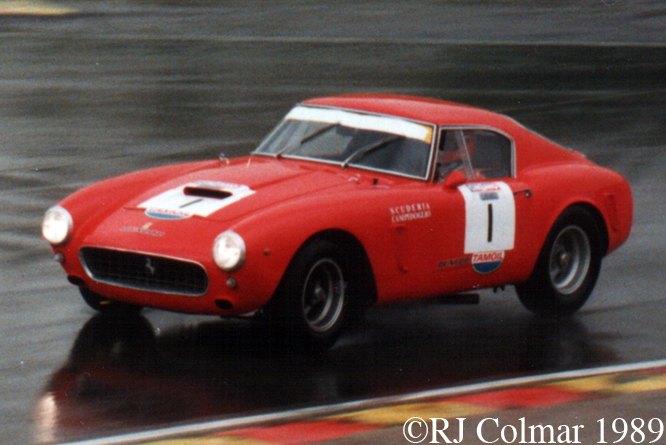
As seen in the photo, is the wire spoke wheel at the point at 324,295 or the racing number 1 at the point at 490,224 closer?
the wire spoke wheel at the point at 324,295

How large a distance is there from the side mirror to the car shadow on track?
936 millimetres

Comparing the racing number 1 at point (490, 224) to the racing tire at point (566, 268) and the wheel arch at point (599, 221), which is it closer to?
the racing tire at point (566, 268)

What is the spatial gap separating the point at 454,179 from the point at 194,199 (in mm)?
1596

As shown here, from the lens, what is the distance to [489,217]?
7.19m

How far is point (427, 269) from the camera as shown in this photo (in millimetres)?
6844

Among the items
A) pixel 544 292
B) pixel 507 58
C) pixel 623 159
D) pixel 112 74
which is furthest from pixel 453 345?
pixel 507 58

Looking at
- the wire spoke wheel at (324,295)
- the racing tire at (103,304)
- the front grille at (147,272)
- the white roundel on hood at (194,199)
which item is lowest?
the racing tire at (103,304)

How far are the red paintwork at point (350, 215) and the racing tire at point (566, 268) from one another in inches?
4.0

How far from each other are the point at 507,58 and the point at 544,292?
51.7 ft

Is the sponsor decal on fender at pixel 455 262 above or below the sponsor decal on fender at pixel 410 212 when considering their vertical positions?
below

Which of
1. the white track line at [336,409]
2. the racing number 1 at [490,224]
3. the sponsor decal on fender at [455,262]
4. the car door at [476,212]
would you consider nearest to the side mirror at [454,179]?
the car door at [476,212]

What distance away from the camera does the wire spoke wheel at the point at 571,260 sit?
309 inches

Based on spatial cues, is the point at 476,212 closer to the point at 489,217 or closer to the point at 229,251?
the point at 489,217

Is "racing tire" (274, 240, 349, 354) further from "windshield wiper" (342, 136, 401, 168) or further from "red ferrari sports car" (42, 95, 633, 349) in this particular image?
"windshield wiper" (342, 136, 401, 168)
